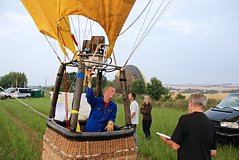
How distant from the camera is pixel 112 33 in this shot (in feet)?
11.3

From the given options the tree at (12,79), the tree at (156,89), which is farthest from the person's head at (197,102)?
the tree at (12,79)

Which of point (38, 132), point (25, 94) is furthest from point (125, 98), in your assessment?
point (25, 94)

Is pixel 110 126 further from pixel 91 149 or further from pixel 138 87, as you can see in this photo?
pixel 138 87

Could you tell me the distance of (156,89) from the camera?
1009 inches

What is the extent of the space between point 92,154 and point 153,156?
2.91 m

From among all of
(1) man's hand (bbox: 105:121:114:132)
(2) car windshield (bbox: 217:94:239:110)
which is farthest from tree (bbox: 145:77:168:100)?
(1) man's hand (bbox: 105:121:114:132)

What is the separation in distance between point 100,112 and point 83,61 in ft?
2.21

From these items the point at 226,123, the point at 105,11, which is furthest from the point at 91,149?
the point at 226,123

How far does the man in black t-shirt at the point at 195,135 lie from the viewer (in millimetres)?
2631

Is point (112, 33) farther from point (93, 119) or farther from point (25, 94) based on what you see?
point (25, 94)

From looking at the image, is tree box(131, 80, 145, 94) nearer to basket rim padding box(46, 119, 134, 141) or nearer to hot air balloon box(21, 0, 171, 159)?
hot air balloon box(21, 0, 171, 159)

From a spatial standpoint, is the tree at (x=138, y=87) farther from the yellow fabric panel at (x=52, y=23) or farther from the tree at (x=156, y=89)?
the yellow fabric panel at (x=52, y=23)

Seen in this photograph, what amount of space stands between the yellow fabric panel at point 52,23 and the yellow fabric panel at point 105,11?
251 millimetres

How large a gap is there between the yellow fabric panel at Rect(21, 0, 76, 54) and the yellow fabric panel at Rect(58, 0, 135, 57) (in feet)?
0.82
